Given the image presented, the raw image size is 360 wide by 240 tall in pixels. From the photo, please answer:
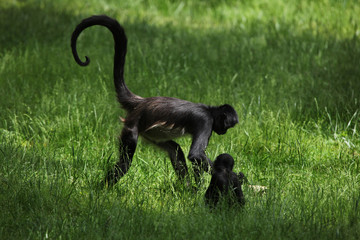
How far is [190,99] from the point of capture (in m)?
6.86

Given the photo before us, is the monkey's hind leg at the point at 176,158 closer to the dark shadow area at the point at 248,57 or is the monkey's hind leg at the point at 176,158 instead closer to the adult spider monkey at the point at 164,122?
the adult spider monkey at the point at 164,122

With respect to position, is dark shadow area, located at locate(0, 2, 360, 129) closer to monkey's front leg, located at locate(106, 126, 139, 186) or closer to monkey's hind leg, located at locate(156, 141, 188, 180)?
monkey's hind leg, located at locate(156, 141, 188, 180)

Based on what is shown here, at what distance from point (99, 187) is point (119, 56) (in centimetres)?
129

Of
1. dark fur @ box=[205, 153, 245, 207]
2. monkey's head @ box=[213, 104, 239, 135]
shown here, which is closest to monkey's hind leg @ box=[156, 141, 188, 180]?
monkey's head @ box=[213, 104, 239, 135]

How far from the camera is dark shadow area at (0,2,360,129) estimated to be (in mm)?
6895

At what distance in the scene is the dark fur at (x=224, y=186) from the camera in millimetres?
4180

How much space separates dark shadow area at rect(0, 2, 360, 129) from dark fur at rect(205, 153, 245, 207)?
2.36m

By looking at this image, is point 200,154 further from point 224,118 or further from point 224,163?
point 224,118

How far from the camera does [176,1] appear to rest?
11406 millimetres

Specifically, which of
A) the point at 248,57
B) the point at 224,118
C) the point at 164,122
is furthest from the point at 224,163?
the point at 248,57

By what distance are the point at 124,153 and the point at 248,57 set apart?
4206 mm

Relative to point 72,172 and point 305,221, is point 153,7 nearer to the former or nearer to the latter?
point 72,172

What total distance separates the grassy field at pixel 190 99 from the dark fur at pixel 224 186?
119mm

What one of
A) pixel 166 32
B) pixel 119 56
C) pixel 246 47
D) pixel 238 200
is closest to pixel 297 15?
pixel 246 47
